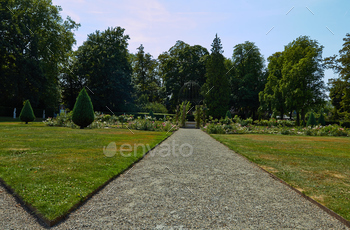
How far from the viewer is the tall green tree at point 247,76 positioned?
136ft

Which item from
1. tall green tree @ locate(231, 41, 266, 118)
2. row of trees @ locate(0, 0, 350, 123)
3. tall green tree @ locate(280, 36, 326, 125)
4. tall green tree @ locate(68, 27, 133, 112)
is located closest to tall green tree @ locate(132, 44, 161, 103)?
row of trees @ locate(0, 0, 350, 123)

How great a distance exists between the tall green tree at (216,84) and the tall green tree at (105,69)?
15789mm

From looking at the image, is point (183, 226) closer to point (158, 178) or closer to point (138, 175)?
point (158, 178)

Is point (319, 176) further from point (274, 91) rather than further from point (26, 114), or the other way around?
point (274, 91)

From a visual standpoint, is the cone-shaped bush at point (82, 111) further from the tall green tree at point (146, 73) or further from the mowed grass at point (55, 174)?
the tall green tree at point (146, 73)

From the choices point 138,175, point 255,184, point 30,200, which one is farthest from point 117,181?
point 255,184

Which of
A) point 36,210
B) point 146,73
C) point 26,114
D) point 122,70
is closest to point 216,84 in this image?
point 122,70

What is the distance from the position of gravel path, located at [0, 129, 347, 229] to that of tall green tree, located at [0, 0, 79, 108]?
27735 mm

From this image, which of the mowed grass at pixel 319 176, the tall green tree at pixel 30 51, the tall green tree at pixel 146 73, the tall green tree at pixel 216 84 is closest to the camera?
the mowed grass at pixel 319 176

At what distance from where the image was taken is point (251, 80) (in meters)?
42.2

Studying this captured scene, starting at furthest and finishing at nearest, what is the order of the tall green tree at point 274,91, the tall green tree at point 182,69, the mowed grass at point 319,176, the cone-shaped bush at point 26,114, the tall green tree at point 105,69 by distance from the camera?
the tall green tree at point 182,69
the tall green tree at point 105,69
the tall green tree at point 274,91
the cone-shaped bush at point 26,114
the mowed grass at point 319,176

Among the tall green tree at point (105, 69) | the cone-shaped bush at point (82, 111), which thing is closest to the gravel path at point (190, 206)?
the cone-shaped bush at point (82, 111)

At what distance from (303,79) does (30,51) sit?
37.4m

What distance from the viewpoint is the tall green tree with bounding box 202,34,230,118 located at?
99.0 feet
